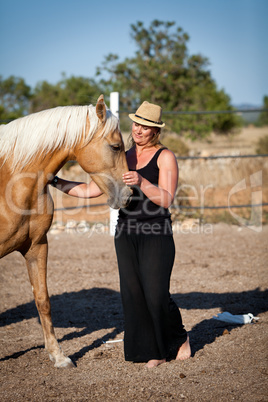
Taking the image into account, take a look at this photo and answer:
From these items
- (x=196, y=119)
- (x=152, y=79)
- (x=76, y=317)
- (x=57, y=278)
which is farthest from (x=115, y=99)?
(x=152, y=79)

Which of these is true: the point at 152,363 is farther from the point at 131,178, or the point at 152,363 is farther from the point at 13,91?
the point at 13,91

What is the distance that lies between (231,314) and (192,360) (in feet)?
3.34

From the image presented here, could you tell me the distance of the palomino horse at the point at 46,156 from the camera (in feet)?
8.23

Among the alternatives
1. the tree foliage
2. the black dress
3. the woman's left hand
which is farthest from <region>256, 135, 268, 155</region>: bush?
the woman's left hand

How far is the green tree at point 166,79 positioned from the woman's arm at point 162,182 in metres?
11.0

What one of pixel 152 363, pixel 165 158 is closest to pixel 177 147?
pixel 165 158

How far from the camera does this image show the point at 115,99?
653cm

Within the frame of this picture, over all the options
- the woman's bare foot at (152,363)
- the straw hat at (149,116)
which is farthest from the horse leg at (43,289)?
the straw hat at (149,116)

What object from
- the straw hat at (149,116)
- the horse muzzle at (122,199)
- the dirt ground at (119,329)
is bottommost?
the dirt ground at (119,329)

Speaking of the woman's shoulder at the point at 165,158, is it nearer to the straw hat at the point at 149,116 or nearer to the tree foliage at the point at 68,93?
the straw hat at the point at 149,116

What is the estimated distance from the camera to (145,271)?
2.63 m

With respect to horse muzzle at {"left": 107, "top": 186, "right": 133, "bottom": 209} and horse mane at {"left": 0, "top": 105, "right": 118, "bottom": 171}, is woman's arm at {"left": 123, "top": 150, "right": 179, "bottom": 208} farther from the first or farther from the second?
horse mane at {"left": 0, "top": 105, "right": 118, "bottom": 171}

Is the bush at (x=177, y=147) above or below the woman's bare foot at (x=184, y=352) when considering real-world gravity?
above

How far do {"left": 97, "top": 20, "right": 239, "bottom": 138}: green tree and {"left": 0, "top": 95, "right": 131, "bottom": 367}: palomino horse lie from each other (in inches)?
439
